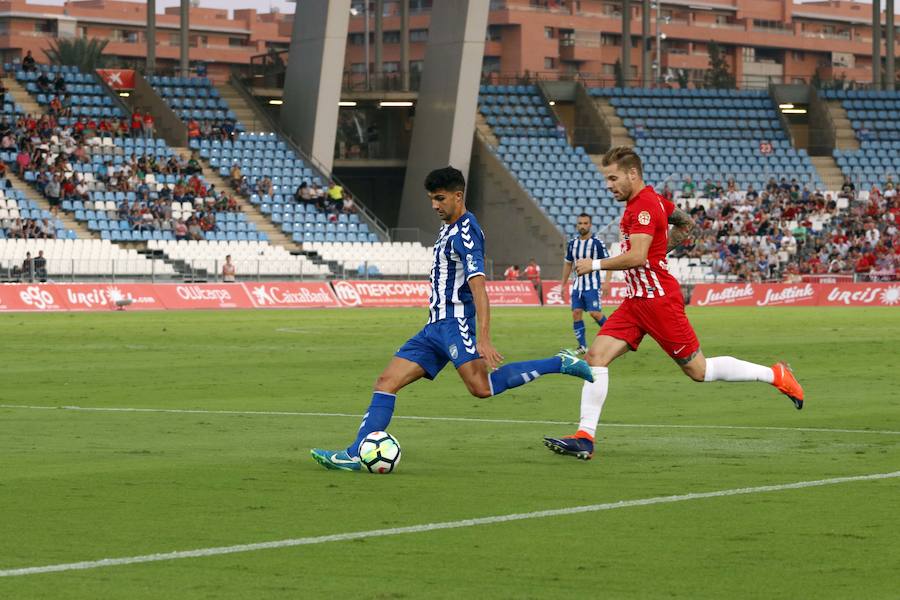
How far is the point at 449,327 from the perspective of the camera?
11.6 metres

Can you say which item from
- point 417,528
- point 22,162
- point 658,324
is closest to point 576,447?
point 658,324

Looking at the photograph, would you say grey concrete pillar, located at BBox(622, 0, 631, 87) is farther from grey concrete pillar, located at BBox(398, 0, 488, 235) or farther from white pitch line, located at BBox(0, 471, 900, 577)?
white pitch line, located at BBox(0, 471, 900, 577)

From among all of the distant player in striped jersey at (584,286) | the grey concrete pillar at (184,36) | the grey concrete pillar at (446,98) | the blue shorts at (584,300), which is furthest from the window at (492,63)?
the blue shorts at (584,300)

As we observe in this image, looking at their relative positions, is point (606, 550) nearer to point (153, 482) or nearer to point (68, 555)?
point (68, 555)

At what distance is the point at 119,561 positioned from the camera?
7832 millimetres

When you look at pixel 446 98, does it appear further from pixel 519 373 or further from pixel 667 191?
pixel 519 373

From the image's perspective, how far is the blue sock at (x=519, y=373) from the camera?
11.9 meters

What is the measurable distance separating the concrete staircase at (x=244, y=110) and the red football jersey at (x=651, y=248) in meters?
50.5

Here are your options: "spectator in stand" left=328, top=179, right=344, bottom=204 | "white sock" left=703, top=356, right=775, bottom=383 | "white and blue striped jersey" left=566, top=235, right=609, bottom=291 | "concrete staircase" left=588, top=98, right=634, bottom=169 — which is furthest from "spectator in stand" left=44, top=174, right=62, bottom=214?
"white sock" left=703, top=356, right=775, bottom=383

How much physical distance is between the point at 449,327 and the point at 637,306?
5.41 feet

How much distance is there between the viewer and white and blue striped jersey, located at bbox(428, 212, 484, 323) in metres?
11.6

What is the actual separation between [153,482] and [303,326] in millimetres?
25593

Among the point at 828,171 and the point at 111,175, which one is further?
the point at 828,171

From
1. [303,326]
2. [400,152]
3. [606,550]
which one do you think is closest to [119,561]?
[606,550]
